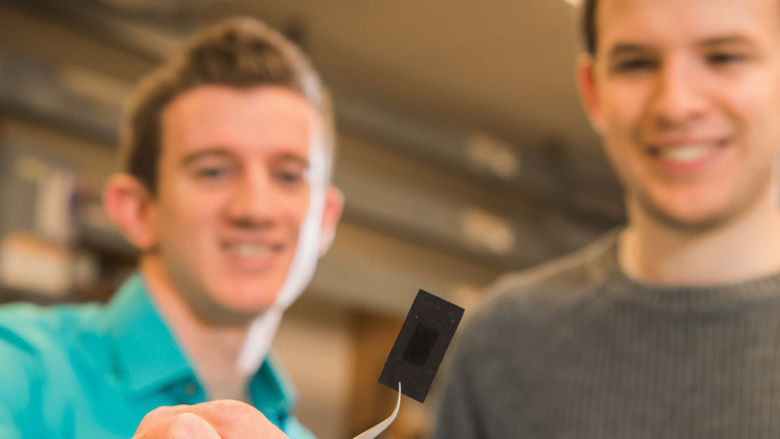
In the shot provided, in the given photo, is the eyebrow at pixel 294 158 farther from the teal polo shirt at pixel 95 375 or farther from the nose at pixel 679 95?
the nose at pixel 679 95

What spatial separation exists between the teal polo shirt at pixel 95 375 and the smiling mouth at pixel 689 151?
0.59 m

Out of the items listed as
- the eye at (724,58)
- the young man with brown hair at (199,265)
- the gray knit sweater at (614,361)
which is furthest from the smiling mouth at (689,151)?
the young man with brown hair at (199,265)

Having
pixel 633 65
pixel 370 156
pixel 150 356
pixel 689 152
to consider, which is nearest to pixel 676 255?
pixel 689 152

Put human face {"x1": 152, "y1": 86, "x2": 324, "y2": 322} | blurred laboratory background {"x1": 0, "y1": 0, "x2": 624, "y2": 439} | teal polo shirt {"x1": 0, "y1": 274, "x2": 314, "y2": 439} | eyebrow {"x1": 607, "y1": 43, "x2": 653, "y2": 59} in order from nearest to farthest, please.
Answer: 1. teal polo shirt {"x1": 0, "y1": 274, "x2": 314, "y2": 439}
2. human face {"x1": 152, "y1": 86, "x2": 324, "y2": 322}
3. eyebrow {"x1": 607, "y1": 43, "x2": 653, "y2": 59}
4. blurred laboratory background {"x1": 0, "y1": 0, "x2": 624, "y2": 439}

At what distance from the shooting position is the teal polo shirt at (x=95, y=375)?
2.77ft

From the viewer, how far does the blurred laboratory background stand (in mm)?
2865

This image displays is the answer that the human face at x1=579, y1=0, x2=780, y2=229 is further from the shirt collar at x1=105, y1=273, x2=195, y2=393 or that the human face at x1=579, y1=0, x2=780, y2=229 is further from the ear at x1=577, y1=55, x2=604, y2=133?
the shirt collar at x1=105, y1=273, x2=195, y2=393

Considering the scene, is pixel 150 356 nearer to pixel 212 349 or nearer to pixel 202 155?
pixel 212 349

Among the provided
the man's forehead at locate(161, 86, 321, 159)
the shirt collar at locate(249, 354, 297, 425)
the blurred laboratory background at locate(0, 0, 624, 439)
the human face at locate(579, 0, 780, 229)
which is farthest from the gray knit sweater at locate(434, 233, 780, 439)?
the blurred laboratory background at locate(0, 0, 624, 439)

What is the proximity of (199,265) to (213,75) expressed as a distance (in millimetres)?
250

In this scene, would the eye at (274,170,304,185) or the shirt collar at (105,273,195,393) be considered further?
the eye at (274,170,304,185)

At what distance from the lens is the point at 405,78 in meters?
3.92

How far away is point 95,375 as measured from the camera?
0.92 meters

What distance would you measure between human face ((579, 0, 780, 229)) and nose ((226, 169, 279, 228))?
50 cm
